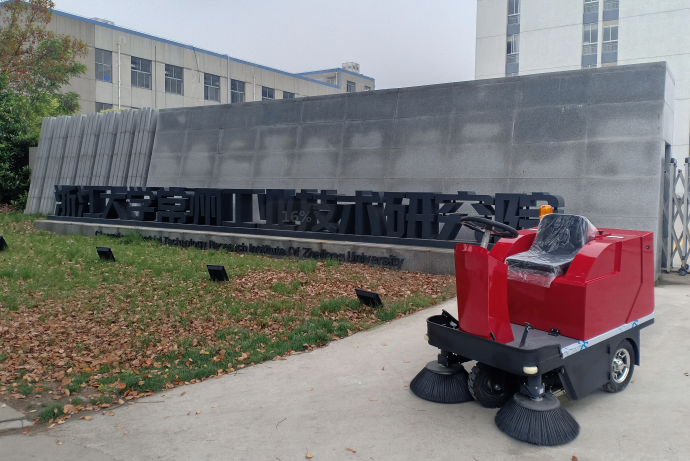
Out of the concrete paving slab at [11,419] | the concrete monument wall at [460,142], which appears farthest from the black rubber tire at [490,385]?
the concrete monument wall at [460,142]

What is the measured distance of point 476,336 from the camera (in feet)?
13.9

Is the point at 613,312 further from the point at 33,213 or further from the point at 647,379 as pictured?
the point at 33,213

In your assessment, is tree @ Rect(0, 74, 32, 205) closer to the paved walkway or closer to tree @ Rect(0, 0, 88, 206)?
tree @ Rect(0, 0, 88, 206)

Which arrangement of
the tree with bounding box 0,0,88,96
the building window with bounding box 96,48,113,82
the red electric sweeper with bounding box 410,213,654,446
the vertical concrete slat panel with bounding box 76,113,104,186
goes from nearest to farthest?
the red electric sweeper with bounding box 410,213,654,446 → the vertical concrete slat panel with bounding box 76,113,104,186 → the tree with bounding box 0,0,88,96 → the building window with bounding box 96,48,113,82

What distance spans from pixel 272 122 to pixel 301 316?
854 cm

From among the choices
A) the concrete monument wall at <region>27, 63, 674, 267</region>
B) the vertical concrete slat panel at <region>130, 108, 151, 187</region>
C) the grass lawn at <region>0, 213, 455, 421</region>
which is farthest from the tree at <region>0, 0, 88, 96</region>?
the grass lawn at <region>0, 213, 455, 421</region>

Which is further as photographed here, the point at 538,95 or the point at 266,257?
the point at 266,257

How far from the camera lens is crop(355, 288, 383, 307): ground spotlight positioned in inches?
311

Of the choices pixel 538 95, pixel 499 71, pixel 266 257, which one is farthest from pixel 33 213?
pixel 499 71

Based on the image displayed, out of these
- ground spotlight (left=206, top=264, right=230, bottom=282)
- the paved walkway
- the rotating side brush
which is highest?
ground spotlight (left=206, top=264, right=230, bottom=282)

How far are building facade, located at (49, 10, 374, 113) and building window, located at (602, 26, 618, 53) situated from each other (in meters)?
30.0

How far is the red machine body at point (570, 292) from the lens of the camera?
13.8 feet

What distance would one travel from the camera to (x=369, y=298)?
7.96m

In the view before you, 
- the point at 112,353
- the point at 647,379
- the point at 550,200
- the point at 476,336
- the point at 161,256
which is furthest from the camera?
the point at 161,256
